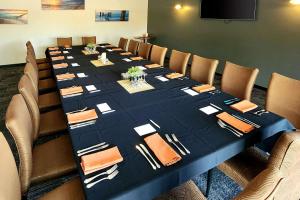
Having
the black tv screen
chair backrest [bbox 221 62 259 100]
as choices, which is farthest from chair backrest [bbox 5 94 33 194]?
the black tv screen

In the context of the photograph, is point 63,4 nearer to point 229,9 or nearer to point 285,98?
point 229,9

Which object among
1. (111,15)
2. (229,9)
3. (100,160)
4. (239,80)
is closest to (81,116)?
(100,160)

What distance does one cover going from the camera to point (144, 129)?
58.3 inches

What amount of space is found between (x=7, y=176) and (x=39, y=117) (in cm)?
102

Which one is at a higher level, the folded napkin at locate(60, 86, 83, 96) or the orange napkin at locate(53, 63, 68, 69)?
the orange napkin at locate(53, 63, 68, 69)

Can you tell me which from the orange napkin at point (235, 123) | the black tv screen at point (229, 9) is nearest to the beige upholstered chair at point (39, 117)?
the orange napkin at point (235, 123)

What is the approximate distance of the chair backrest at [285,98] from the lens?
1.95 meters

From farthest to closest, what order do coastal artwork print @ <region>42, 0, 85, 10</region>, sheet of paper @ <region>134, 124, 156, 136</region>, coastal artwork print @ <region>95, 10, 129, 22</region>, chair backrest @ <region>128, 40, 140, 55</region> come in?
coastal artwork print @ <region>95, 10, 129, 22</region>, coastal artwork print @ <region>42, 0, 85, 10</region>, chair backrest @ <region>128, 40, 140, 55</region>, sheet of paper @ <region>134, 124, 156, 136</region>

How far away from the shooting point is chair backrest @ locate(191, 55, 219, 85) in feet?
9.05

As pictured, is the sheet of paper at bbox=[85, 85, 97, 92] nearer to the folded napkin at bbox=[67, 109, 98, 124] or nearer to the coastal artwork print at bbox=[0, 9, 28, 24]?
the folded napkin at bbox=[67, 109, 98, 124]

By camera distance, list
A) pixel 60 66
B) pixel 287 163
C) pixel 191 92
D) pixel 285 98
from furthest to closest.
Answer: pixel 60 66 < pixel 191 92 < pixel 285 98 < pixel 287 163

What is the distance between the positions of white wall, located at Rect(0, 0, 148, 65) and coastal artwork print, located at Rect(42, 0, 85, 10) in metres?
0.09

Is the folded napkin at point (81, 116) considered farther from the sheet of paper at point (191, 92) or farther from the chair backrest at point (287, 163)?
the chair backrest at point (287, 163)

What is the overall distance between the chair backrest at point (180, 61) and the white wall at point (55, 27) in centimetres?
412
